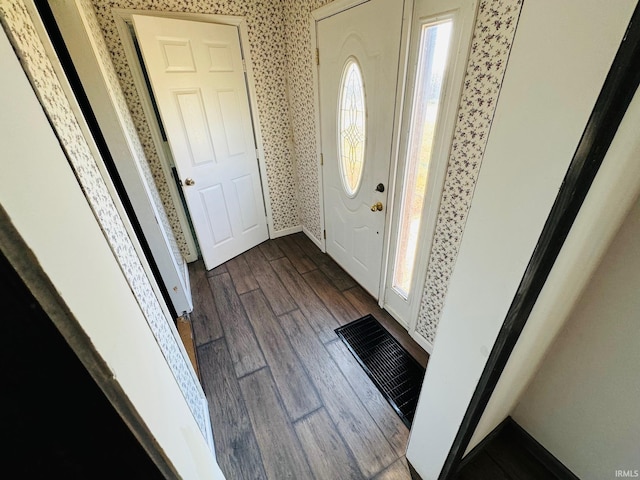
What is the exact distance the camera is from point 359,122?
186cm

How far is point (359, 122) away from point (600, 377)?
1.73 meters

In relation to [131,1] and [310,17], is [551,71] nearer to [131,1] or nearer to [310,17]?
[310,17]

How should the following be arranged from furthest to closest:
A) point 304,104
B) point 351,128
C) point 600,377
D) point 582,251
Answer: point 304,104 < point 351,128 < point 600,377 < point 582,251

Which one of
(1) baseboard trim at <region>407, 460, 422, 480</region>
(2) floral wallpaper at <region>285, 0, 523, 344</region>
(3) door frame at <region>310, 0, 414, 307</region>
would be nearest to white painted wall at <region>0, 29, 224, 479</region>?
(1) baseboard trim at <region>407, 460, 422, 480</region>

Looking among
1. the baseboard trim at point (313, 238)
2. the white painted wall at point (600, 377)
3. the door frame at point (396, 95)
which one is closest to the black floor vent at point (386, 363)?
the door frame at point (396, 95)

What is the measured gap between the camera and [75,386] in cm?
32

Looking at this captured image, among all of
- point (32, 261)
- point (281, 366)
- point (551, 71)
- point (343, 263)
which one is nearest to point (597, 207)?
point (551, 71)

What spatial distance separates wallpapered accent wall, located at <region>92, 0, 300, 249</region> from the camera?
6.42 feet

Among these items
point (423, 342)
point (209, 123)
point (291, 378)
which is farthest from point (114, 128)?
point (423, 342)

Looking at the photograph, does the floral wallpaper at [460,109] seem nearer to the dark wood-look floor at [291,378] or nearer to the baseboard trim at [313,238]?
the dark wood-look floor at [291,378]

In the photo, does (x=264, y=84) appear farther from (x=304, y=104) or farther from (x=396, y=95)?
(x=396, y=95)

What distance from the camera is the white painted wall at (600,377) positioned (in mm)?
842

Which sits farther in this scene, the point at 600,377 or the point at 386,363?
the point at 386,363

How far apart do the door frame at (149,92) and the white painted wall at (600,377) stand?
101 inches
